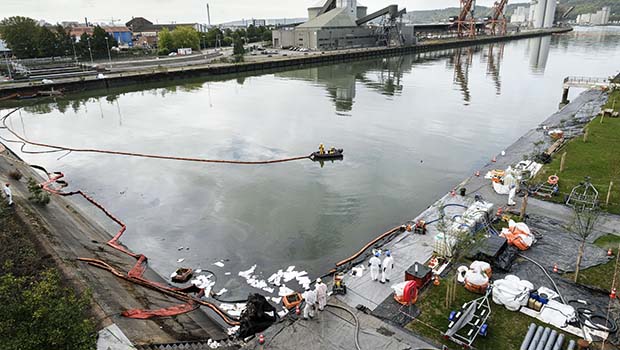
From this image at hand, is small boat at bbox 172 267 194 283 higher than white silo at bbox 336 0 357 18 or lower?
lower

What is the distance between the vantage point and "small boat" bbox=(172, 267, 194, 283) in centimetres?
1410

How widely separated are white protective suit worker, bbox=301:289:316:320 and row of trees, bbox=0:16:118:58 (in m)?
82.0

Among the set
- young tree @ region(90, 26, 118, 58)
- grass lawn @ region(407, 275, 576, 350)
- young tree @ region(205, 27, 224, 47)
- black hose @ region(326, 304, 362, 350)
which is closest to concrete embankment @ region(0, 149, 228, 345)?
black hose @ region(326, 304, 362, 350)

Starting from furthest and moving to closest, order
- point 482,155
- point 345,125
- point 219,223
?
1. point 345,125
2. point 482,155
3. point 219,223

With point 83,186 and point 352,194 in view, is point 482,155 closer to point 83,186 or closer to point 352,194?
point 352,194

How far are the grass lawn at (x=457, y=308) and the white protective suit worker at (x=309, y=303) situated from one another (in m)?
2.54

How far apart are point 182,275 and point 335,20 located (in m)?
93.1

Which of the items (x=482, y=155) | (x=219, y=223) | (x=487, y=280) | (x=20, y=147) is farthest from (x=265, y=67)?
(x=487, y=280)

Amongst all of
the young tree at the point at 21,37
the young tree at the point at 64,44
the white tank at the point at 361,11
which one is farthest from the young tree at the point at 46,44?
the white tank at the point at 361,11

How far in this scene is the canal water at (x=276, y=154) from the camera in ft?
55.2

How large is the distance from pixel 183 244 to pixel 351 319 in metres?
8.87

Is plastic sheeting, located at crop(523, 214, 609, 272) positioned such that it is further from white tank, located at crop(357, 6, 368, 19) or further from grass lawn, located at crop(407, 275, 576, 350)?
white tank, located at crop(357, 6, 368, 19)

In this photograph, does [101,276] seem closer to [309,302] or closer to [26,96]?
[309,302]

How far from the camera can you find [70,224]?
17266 millimetres
